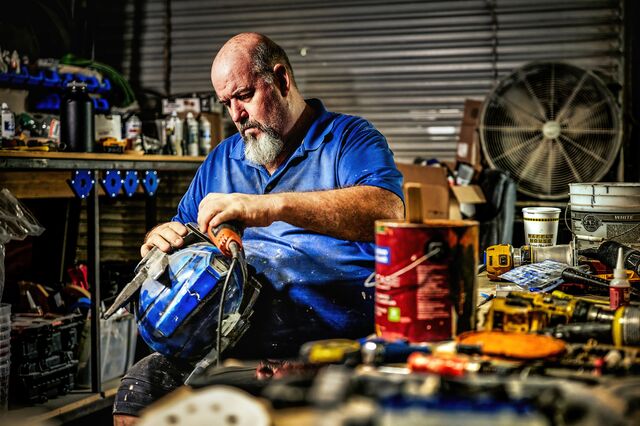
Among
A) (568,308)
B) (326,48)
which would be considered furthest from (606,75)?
(568,308)

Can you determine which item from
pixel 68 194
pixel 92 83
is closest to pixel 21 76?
pixel 92 83

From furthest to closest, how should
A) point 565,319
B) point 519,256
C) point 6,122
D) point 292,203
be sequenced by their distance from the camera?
point 6,122 → point 519,256 → point 292,203 → point 565,319

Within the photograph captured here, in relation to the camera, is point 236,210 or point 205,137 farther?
point 205,137

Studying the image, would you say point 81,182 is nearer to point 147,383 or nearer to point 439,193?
point 147,383

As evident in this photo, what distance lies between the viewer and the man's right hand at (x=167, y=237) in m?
2.09

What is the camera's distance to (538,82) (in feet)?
16.2

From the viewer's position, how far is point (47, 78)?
503cm

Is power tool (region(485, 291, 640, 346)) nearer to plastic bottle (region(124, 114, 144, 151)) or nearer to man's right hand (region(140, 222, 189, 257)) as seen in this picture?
man's right hand (region(140, 222, 189, 257))

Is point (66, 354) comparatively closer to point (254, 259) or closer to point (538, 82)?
point (254, 259)

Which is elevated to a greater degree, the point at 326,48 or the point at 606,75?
the point at 326,48

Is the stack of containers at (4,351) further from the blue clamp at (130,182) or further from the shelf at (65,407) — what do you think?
the blue clamp at (130,182)

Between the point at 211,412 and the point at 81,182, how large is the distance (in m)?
3.42

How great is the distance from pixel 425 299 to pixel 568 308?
372 millimetres

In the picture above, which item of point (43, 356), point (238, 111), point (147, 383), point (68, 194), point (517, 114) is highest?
point (517, 114)
